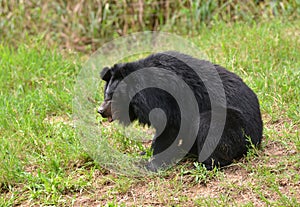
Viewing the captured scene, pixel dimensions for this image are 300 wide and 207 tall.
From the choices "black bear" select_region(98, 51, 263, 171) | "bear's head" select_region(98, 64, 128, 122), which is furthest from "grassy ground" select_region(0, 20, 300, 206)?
"bear's head" select_region(98, 64, 128, 122)

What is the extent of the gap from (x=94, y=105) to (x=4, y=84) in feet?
5.15

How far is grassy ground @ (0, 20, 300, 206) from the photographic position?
4.34 metres

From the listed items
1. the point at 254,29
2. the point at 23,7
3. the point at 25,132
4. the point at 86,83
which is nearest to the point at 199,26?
the point at 254,29

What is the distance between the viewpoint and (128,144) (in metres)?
5.34

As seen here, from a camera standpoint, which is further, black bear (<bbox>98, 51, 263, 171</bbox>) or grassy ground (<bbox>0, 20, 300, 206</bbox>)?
black bear (<bbox>98, 51, 263, 171</bbox>)

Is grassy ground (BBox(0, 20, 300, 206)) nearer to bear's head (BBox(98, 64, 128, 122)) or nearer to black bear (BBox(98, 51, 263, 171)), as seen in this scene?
black bear (BBox(98, 51, 263, 171))

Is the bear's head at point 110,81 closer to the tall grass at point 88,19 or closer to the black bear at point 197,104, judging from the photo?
the black bear at point 197,104

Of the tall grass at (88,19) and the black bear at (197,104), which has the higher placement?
the tall grass at (88,19)

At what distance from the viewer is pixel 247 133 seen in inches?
181

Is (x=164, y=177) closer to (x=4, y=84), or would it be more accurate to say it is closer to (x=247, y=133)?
(x=247, y=133)

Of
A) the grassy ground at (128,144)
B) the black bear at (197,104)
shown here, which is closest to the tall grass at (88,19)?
the grassy ground at (128,144)

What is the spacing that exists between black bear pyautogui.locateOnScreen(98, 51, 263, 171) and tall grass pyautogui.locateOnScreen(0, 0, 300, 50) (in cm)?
408

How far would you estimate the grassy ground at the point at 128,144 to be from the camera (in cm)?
434

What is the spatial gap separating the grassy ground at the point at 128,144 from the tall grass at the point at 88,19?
1212mm
